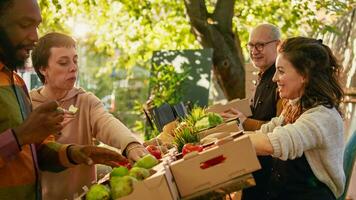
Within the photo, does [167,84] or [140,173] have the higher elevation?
[140,173]

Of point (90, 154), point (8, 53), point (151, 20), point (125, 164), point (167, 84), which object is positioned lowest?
point (167, 84)

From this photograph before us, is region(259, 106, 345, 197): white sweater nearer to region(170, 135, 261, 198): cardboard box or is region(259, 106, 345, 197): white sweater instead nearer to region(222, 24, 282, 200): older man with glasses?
region(170, 135, 261, 198): cardboard box

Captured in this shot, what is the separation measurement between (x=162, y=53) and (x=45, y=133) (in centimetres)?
656

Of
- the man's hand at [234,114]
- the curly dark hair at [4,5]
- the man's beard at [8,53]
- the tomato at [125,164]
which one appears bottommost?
the man's hand at [234,114]

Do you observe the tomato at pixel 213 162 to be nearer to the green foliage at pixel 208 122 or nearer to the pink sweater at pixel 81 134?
the pink sweater at pixel 81 134

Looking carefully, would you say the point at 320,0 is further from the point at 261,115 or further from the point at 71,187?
the point at 71,187

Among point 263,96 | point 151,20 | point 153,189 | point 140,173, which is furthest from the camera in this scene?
point 151,20

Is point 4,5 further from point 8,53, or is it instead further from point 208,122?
point 208,122

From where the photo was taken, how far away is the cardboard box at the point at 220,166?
195 centimetres

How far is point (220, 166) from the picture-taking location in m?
1.95

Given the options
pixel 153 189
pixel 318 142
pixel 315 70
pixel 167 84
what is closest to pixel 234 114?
pixel 315 70

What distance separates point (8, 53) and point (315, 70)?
1.57 m

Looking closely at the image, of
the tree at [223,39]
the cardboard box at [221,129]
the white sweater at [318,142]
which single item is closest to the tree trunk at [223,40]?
the tree at [223,39]

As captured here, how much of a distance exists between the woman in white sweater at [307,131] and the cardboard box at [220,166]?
0.33 m
